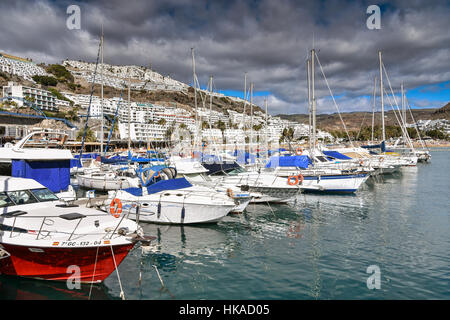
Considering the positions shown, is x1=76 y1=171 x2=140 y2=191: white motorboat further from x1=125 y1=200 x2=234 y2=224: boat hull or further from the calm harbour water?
the calm harbour water

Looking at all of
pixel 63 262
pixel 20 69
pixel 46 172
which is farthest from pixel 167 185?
pixel 20 69

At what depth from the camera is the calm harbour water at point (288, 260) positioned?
26.6 feet

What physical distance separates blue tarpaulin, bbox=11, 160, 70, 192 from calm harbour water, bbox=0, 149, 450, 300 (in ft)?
17.7

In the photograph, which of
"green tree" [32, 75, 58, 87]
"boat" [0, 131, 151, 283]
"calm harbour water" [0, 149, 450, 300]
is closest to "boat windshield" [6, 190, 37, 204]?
"boat" [0, 131, 151, 283]

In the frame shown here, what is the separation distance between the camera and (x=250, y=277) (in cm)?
902

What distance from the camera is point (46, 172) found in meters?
14.4

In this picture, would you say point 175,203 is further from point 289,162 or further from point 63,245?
point 289,162

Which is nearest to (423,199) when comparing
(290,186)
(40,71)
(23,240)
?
(290,186)

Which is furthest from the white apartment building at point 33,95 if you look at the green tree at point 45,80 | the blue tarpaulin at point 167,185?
the blue tarpaulin at point 167,185

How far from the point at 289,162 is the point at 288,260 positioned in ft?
54.2

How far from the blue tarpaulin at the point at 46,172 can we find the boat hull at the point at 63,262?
647 cm

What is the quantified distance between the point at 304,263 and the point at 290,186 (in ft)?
31.4
